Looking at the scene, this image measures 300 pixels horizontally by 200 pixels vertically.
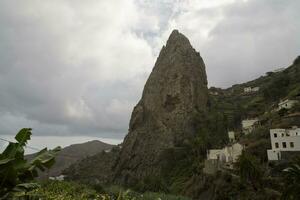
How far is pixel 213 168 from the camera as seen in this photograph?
2208 inches

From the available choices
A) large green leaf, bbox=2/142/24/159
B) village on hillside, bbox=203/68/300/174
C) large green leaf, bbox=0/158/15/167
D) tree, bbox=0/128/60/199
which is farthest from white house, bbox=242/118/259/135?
large green leaf, bbox=0/158/15/167

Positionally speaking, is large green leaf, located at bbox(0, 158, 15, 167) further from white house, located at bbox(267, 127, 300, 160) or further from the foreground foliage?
white house, located at bbox(267, 127, 300, 160)

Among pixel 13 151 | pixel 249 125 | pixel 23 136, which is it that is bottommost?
pixel 13 151

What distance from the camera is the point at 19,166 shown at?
291 inches

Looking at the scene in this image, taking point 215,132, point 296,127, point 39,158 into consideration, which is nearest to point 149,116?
point 215,132

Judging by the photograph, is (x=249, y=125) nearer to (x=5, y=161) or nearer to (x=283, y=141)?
(x=283, y=141)

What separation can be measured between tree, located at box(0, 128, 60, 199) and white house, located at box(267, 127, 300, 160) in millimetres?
43137

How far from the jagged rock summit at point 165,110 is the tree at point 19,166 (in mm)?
77100

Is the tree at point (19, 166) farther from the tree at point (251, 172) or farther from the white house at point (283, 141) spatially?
the white house at point (283, 141)

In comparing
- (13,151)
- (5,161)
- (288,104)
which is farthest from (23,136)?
(288,104)

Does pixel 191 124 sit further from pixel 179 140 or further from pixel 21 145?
pixel 21 145

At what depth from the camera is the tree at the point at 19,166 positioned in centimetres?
707

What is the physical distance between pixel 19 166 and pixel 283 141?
44.8 metres

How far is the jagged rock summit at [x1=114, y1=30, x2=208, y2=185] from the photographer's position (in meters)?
92.6
